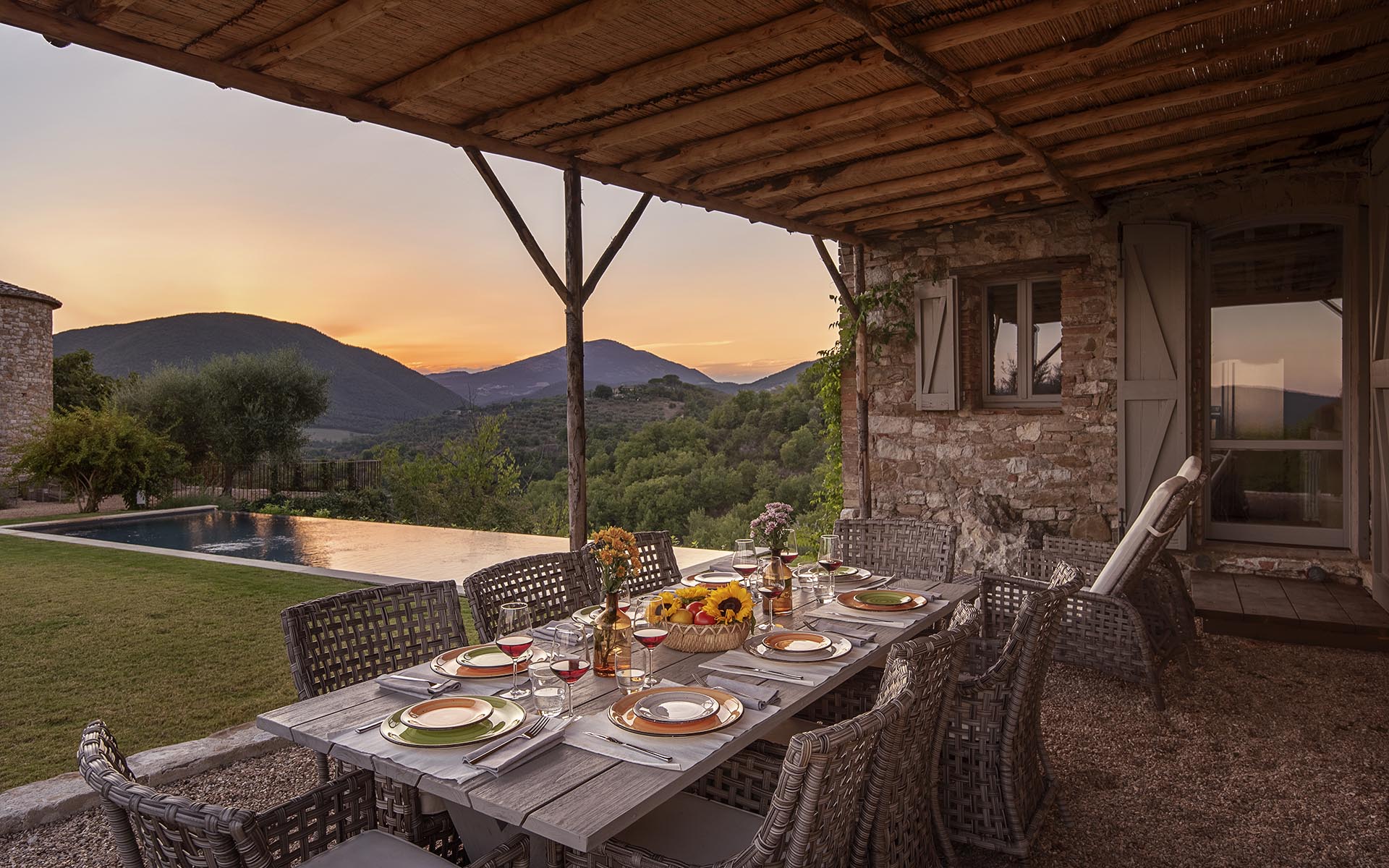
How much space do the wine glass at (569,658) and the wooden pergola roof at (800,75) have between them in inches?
83.3

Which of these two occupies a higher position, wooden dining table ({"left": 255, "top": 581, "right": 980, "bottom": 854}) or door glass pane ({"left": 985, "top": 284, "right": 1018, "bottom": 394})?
door glass pane ({"left": 985, "top": 284, "right": 1018, "bottom": 394})

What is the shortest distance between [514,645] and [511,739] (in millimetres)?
291

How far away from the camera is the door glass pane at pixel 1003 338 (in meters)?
6.71

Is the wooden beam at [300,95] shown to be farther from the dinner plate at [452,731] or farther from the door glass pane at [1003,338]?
the door glass pane at [1003,338]

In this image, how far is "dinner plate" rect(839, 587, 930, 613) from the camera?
2.78m

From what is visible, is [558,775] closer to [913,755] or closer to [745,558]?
[913,755]

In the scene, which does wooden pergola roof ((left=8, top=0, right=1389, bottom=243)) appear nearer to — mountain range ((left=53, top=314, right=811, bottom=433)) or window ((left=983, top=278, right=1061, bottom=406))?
window ((left=983, top=278, right=1061, bottom=406))

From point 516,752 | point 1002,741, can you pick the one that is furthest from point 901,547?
point 516,752

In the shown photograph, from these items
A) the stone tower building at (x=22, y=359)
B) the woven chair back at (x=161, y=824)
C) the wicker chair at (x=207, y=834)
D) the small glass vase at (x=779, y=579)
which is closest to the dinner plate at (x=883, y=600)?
the small glass vase at (x=779, y=579)

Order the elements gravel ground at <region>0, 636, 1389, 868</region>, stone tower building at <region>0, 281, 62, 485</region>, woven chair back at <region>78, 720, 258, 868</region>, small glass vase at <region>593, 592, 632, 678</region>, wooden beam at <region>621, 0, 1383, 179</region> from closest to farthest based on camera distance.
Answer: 1. woven chair back at <region>78, 720, 258, 868</region>
2. small glass vase at <region>593, 592, 632, 678</region>
3. gravel ground at <region>0, 636, 1389, 868</region>
4. wooden beam at <region>621, 0, 1383, 179</region>
5. stone tower building at <region>0, 281, 62, 485</region>

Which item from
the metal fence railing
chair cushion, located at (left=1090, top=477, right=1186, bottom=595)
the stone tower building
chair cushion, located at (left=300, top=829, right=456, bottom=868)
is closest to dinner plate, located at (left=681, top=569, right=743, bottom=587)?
chair cushion, located at (left=300, top=829, right=456, bottom=868)

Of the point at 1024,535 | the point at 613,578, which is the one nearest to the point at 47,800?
the point at 613,578

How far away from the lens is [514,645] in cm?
195

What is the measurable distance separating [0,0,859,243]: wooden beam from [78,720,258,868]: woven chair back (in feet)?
8.44
